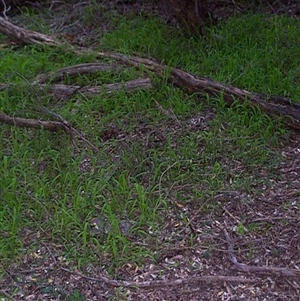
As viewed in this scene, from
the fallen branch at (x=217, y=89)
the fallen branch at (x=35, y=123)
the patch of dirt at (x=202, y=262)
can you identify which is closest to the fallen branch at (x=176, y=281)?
the patch of dirt at (x=202, y=262)

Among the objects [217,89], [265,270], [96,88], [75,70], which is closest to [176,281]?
[265,270]

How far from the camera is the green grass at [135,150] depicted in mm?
3117

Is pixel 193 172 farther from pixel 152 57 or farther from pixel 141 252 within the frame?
pixel 152 57

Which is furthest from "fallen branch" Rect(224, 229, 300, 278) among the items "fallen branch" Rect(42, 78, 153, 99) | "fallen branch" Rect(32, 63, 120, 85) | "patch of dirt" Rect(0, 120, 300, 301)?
"fallen branch" Rect(32, 63, 120, 85)

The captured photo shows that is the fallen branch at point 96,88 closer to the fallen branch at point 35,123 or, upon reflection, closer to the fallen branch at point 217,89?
the fallen branch at point 217,89

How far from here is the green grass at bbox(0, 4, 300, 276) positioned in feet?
10.2

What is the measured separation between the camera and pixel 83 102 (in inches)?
165

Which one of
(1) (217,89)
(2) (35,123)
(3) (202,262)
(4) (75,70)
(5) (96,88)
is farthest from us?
(4) (75,70)

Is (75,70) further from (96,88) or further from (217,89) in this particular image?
(217,89)

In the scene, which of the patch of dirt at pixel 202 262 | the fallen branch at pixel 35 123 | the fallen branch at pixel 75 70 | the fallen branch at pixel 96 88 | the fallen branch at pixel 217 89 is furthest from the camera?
the fallen branch at pixel 75 70

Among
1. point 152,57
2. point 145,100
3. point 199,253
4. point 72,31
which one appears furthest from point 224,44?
point 199,253

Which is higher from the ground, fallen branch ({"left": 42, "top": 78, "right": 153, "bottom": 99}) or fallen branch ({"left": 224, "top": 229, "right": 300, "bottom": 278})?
fallen branch ({"left": 224, "top": 229, "right": 300, "bottom": 278})

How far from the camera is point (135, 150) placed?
3.67 meters

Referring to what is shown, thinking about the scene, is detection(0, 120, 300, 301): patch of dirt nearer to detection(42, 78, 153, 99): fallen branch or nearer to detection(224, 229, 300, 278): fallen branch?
detection(224, 229, 300, 278): fallen branch
